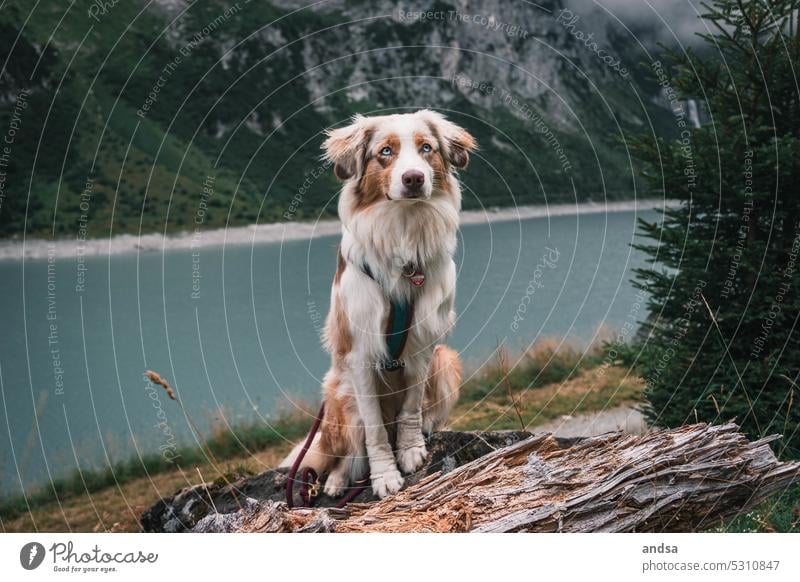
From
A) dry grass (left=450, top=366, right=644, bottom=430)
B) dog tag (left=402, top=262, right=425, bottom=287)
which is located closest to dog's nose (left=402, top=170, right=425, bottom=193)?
dog tag (left=402, top=262, right=425, bottom=287)

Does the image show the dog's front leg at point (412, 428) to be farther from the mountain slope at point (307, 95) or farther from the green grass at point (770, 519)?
the green grass at point (770, 519)

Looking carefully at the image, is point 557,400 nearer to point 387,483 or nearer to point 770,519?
point 770,519

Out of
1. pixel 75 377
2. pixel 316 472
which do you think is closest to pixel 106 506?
pixel 75 377

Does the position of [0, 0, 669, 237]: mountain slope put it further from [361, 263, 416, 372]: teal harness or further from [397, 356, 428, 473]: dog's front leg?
[397, 356, 428, 473]: dog's front leg

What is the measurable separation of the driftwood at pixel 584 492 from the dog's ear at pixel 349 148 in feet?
5.92

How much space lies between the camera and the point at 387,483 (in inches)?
159

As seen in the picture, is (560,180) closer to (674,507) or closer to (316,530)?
(674,507)

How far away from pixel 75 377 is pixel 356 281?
3000mm

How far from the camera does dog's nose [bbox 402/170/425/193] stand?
130 inches

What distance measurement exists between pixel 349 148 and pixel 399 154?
0.96 ft

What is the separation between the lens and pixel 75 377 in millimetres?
5434
